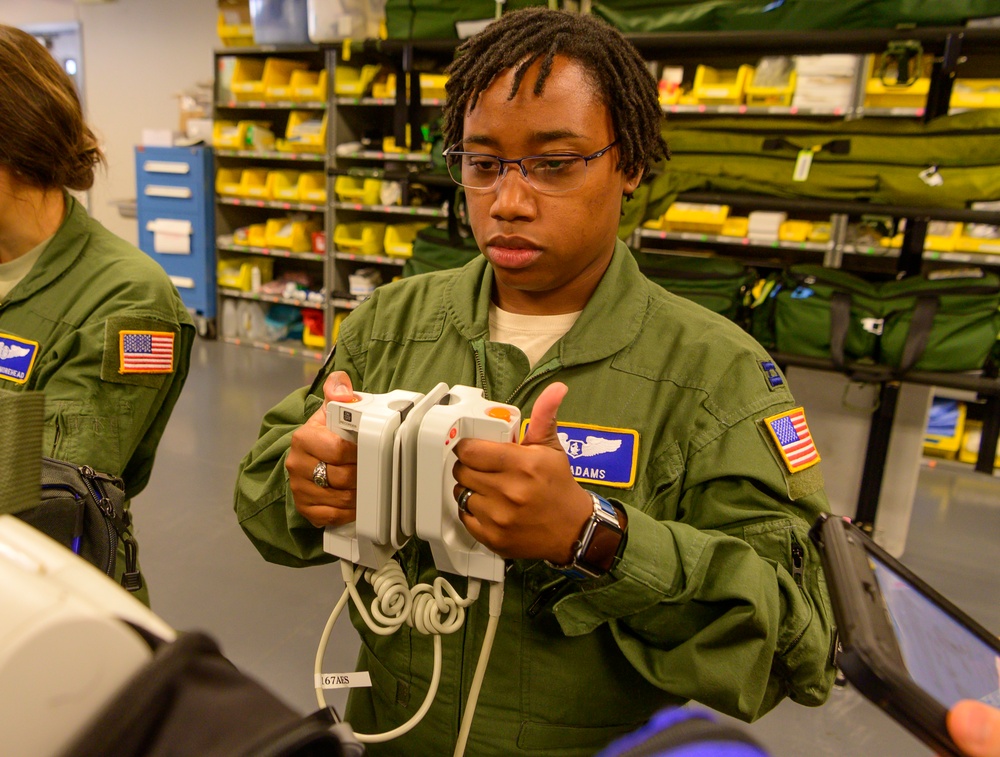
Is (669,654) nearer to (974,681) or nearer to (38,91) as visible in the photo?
(974,681)

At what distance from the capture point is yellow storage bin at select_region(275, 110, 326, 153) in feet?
17.7

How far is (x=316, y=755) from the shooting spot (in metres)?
0.36

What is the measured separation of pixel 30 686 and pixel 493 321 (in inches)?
32.5

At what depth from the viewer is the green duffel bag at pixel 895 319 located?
3.04 meters

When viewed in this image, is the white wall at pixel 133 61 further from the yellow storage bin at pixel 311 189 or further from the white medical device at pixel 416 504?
the white medical device at pixel 416 504

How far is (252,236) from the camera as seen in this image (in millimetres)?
5887

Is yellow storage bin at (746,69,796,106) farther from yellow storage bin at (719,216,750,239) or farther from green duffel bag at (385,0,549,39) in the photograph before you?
green duffel bag at (385,0,549,39)

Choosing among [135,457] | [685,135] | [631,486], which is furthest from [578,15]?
[685,135]

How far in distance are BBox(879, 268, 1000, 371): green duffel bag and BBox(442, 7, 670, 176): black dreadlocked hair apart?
2494mm

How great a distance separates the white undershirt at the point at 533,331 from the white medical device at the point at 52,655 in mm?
719

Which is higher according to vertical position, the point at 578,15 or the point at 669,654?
the point at 578,15

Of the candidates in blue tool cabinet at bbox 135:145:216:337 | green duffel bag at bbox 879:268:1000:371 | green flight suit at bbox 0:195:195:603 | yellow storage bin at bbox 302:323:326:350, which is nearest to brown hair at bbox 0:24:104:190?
green flight suit at bbox 0:195:195:603

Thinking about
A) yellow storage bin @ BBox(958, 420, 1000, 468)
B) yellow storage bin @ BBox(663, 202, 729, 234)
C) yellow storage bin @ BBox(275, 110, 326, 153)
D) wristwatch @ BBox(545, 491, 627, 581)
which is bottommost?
yellow storage bin @ BBox(958, 420, 1000, 468)

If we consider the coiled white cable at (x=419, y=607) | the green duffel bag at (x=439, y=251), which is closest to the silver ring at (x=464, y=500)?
the coiled white cable at (x=419, y=607)
